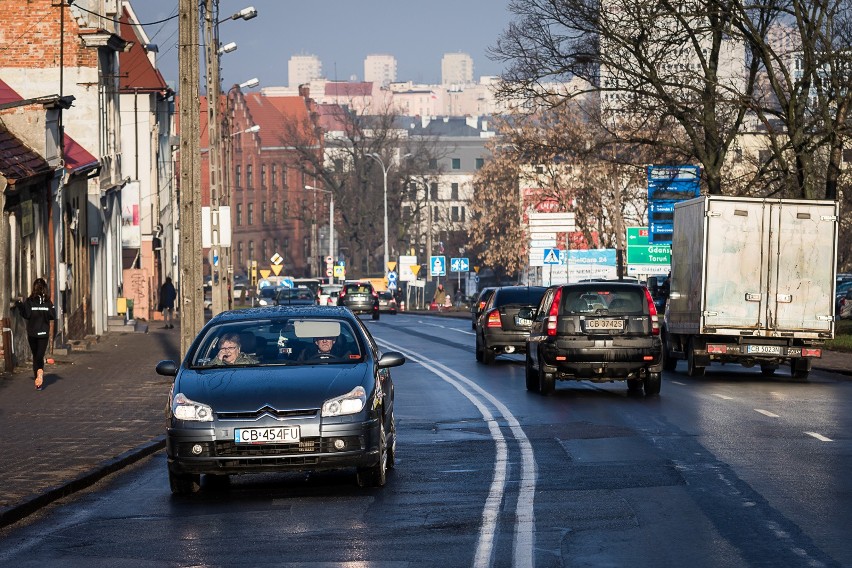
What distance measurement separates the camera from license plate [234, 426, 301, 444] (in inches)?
465

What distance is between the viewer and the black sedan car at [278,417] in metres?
11.9

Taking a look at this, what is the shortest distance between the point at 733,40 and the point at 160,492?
30.5 meters

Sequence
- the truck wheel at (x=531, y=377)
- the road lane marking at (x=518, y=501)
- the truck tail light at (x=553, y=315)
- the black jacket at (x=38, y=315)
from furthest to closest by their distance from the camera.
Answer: the black jacket at (x=38, y=315) → the truck wheel at (x=531, y=377) → the truck tail light at (x=553, y=315) → the road lane marking at (x=518, y=501)

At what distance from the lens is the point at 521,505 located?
11219mm

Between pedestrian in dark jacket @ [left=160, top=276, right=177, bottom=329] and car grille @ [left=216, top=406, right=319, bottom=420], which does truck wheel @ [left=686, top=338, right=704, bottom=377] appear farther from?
pedestrian in dark jacket @ [left=160, top=276, right=177, bottom=329]

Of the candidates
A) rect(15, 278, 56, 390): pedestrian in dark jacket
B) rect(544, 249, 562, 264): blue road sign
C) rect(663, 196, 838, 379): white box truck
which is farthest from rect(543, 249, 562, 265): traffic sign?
rect(15, 278, 56, 390): pedestrian in dark jacket

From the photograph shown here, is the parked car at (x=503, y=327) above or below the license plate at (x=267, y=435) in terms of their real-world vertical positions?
below

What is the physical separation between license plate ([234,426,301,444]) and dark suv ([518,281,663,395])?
11063 millimetres

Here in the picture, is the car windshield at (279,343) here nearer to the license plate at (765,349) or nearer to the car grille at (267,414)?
the car grille at (267,414)

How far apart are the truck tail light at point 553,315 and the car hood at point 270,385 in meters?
10.3

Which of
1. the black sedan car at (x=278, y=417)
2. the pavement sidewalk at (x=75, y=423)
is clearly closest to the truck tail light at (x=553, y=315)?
the pavement sidewalk at (x=75, y=423)

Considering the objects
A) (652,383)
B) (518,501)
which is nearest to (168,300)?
(652,383)

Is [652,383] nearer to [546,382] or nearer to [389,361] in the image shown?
[546,382]

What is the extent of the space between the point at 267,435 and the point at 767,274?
16.4 metres
